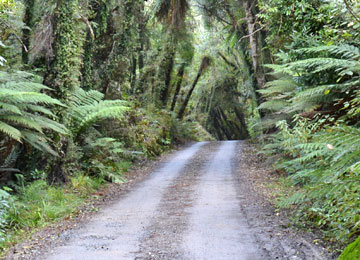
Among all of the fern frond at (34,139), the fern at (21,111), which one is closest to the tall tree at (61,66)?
the fern at (21,111)

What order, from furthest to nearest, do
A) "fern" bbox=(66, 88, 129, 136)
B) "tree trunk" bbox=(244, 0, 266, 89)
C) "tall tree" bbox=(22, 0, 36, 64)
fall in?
1. "tree trunk" bbox=(244, 0, 266, 89)
2. "tall tree" bbox=(22, 0, 36, 64)
3. "fern" bbox=(66, 88, 129, 136)

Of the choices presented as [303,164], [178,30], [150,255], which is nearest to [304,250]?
[150,255]

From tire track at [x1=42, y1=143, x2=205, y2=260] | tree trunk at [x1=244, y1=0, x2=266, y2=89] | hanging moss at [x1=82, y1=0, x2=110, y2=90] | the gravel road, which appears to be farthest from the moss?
tree trunk at [x1=244, y1=0, x2=266, y2=89]

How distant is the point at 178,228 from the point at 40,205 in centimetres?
273

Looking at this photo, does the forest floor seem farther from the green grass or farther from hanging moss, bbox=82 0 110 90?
hanging moss, bbox=82 0 110 90

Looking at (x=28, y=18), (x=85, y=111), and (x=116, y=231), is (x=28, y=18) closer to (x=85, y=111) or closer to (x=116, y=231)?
(x=85, y=111)

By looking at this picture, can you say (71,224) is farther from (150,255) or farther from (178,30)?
(178,30)

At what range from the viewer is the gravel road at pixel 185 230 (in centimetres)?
462

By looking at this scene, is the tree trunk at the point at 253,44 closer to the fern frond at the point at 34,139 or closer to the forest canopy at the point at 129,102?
the forest canopy at the point at 129,102

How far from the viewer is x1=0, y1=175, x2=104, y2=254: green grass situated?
18.9 ft

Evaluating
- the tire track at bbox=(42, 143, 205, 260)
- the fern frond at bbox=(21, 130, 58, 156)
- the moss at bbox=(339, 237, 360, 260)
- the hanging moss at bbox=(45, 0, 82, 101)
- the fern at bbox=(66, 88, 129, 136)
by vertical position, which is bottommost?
the tire track at bbox=(42, 143, 205, 260)

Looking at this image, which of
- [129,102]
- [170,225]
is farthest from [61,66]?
[170,225]

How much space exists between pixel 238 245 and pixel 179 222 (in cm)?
140

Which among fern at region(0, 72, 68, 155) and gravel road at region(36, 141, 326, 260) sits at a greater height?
fern at region(0, 72, 68, 155)
